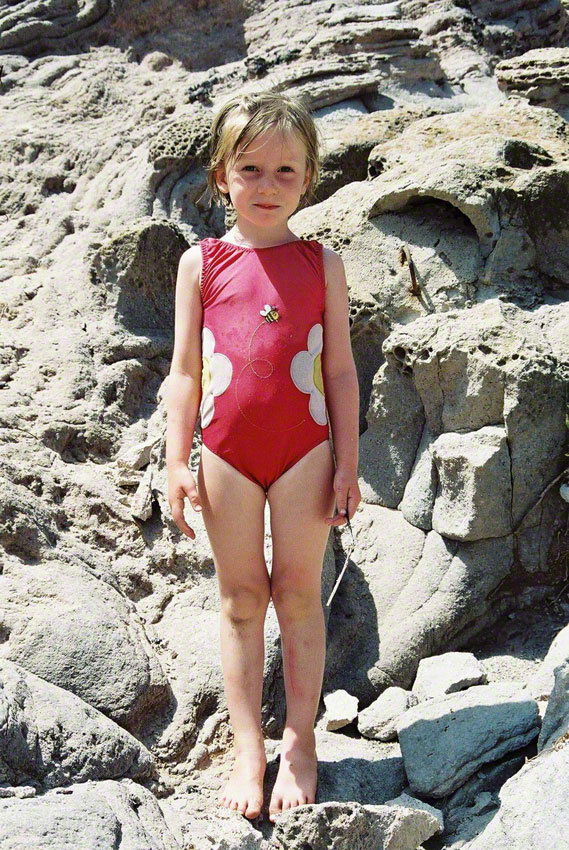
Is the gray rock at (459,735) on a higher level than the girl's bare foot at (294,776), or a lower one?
lower

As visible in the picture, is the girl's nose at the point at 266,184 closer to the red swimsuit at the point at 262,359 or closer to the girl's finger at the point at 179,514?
the red swimsuit at the point at 262,359

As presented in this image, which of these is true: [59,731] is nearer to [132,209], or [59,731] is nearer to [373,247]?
[373,247]

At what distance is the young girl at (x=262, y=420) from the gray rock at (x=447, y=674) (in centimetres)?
73

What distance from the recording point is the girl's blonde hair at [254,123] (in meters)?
2.48

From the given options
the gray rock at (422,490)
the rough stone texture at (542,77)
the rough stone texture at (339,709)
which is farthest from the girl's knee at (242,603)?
the rough stone texture at (542,77)

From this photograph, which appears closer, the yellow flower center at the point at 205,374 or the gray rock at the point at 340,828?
the gray rock at the point at 340,828

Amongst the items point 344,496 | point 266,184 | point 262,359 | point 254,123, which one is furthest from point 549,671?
point 254,123

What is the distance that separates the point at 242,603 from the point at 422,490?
1.33 meters

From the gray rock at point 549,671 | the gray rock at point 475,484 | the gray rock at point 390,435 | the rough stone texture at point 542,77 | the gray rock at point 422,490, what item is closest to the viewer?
the gray rock at point 549,671

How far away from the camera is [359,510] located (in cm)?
389

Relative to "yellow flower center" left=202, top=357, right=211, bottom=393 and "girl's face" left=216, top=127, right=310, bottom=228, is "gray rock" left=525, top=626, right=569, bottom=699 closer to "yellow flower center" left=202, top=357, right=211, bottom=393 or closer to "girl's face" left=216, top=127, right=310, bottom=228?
"yellow flower center" left=202, top=357, right=211, bottom=393

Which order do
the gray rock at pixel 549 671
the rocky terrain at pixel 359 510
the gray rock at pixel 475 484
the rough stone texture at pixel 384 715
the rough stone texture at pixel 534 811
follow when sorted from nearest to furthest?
the rough stone texture at pixel 534 811 → the rocky terrain at pixel 359 510 → the gray rock at pixel 549 671 → the rough stone texture at pixel 384 715 → the gray rock at pixel 475 484

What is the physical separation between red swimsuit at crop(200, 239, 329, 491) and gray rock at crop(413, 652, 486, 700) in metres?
1.09

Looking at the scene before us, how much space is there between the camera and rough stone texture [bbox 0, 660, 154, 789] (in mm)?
2172
